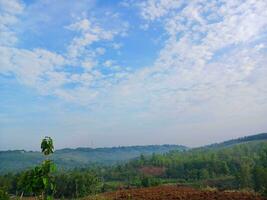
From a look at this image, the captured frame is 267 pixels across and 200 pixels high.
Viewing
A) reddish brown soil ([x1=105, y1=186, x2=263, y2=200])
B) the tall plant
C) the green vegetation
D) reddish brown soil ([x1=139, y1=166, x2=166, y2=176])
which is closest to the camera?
the tall plant

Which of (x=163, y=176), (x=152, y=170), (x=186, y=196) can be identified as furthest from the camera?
(x=152, y=170)

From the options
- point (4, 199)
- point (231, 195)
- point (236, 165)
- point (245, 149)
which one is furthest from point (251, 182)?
point (245, 149)

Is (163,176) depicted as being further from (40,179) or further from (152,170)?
(40,179)

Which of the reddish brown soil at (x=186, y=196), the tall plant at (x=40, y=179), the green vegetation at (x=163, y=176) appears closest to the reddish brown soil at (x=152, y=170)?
the green vegetation at (x=163, y=176)

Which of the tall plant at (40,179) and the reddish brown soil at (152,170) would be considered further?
the reddish brown soil at (152,170)

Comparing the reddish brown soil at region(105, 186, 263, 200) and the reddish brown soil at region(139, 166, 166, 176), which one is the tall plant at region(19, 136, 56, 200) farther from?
the reddish brown soil at region(139, 166, 166, 176)

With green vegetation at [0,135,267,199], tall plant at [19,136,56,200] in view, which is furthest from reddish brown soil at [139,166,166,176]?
tall plant at [19,136,56,200]

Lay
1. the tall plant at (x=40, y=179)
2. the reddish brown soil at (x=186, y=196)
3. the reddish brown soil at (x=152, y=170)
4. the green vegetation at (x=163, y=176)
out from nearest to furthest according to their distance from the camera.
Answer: the tall plant at (x=40, y=179) < the reddish brown soil at (x=186, y=196) < the green vegetation at (x=163, y=176) < the reddish brown soil at (x=152, y=170)

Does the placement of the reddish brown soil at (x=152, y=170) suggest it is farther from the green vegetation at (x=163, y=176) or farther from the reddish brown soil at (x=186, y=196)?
the reddish brown soil at (x=186, y=196)

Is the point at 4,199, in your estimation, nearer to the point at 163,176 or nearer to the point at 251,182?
the point at 251,182

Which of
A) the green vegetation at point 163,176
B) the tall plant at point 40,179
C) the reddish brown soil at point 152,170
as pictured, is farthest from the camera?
the reddish brown soil at point 152,170

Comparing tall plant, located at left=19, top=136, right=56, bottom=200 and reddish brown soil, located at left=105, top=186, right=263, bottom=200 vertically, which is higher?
tall plant, located at left=19, top=136, right=56, bottom=200

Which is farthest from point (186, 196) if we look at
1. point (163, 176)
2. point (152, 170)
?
point (152, 170)

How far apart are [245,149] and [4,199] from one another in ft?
472
